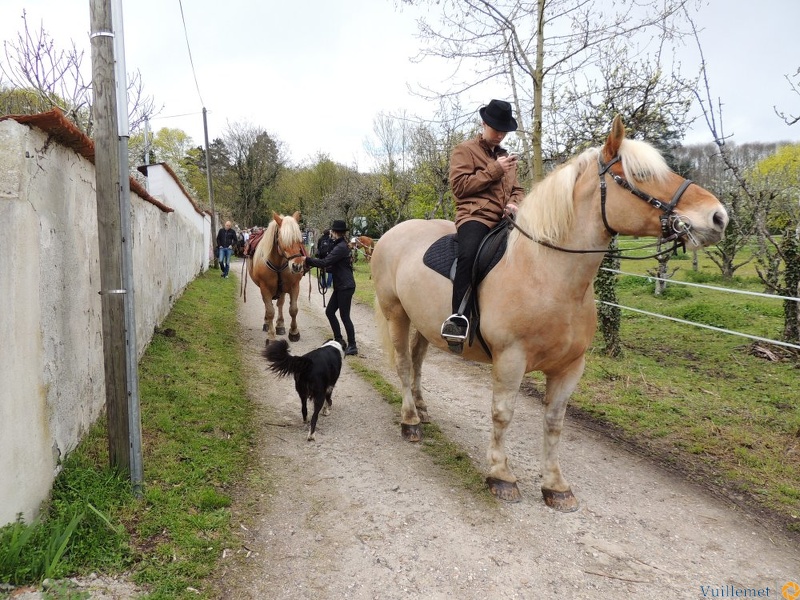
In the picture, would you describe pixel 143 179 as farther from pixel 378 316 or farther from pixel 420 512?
pixel 420 512

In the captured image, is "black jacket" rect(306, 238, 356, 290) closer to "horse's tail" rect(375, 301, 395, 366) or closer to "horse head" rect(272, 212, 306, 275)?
"horse head" rect(272, 212, 306, 275)

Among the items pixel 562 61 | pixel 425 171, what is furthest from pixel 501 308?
pixel 425 171

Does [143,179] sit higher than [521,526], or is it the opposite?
[143,179]

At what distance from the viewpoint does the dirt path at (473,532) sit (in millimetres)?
2662

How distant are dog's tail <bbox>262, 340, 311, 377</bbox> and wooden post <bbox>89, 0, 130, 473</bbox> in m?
1.47

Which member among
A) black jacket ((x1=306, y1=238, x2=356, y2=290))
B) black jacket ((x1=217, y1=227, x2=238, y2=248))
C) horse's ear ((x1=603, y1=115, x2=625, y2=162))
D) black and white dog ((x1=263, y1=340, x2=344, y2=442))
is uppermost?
black jacket ((x1=217, y1=227, x2=238, y2=248))

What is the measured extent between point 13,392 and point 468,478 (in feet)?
9.98

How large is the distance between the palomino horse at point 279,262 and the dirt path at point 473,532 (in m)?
3.84

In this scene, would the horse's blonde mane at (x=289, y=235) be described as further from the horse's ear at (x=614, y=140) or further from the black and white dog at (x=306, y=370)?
the horse's ear at (x=614, y=140)

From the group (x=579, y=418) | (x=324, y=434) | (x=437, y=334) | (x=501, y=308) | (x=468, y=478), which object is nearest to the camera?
(x=501, y=308)

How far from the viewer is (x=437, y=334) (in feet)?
13.6

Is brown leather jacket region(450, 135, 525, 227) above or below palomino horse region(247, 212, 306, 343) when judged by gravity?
above

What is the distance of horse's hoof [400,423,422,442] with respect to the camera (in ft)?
15.2

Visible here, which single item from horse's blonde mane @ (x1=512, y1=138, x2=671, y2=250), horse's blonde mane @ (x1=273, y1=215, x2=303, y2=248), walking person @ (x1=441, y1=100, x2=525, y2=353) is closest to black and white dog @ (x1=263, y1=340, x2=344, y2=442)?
walking person @ (x1=441, y1=100, x2=525, y2=353)
